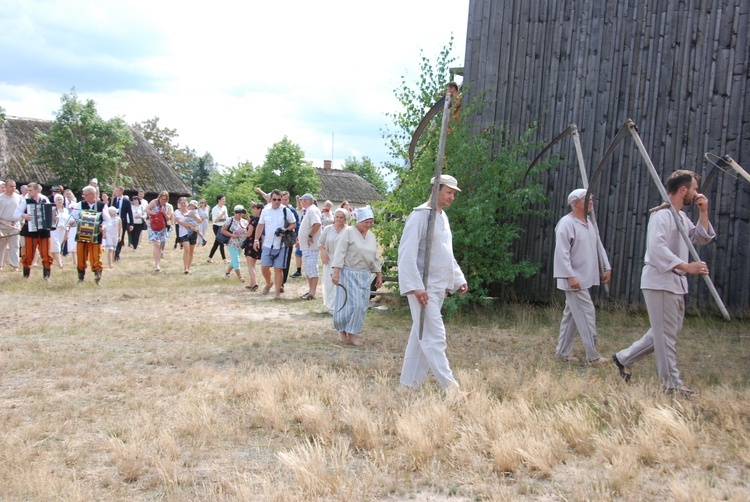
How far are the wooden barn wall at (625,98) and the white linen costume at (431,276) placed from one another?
544 centimetres

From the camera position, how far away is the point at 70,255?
62.1ft

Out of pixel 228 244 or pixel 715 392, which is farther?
pixel 228 244

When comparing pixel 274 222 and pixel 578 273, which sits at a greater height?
pixel 274 222

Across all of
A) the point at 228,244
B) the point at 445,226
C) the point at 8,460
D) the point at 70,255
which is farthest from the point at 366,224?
the point at 70,255

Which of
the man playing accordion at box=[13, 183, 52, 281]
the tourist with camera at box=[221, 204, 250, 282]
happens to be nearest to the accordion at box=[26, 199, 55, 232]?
the man playing accordion at box=[13, 183, 52, 281]

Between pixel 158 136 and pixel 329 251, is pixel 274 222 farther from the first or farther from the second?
pixel 158 136

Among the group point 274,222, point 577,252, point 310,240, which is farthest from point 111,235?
point 577,252

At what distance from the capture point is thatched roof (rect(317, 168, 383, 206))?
76.4 meters

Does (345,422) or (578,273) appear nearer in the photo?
(345,422)

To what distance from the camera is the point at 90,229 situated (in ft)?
41.0

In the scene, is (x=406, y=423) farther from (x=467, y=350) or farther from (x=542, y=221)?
(x=542, y=221)

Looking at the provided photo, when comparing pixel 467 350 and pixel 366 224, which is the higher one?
pixel 366 224

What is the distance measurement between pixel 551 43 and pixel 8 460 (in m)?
9.54

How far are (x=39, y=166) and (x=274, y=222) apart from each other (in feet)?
117
